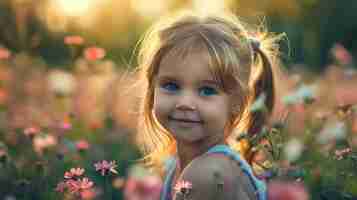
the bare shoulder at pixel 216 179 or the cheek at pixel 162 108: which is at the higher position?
the cheek at pixel 162 108

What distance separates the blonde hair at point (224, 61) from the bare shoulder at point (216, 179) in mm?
185

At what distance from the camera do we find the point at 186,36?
2.89 meters

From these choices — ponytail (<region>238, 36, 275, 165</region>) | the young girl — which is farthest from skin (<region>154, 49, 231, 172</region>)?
ponytail (<region>238, 36, 275, 165</region>)

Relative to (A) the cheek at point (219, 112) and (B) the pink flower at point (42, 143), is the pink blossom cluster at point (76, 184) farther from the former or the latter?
(B) the pink flower at point (42, 143)

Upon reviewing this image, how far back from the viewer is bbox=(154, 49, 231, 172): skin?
108 inches

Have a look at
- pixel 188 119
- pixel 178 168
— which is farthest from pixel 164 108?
pixel 178 168

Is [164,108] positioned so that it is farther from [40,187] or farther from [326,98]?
[326,98]

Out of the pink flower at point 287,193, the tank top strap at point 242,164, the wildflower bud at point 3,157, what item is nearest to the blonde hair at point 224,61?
the tank top strap at point 242,164

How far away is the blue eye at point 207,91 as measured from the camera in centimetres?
277

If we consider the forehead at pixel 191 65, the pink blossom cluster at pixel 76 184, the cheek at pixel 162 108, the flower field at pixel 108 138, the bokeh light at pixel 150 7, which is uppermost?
the forehead at pixel 191 65

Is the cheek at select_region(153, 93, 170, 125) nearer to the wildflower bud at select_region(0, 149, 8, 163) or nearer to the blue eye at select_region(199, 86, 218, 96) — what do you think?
the blue eye at select_region(199, 86, 218, 96)

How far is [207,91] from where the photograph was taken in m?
2.79

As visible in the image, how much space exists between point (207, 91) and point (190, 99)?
8 cm

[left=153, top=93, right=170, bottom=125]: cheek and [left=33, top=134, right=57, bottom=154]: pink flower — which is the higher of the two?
[left=153, top=93, right=170, bottom=125]: cheek
